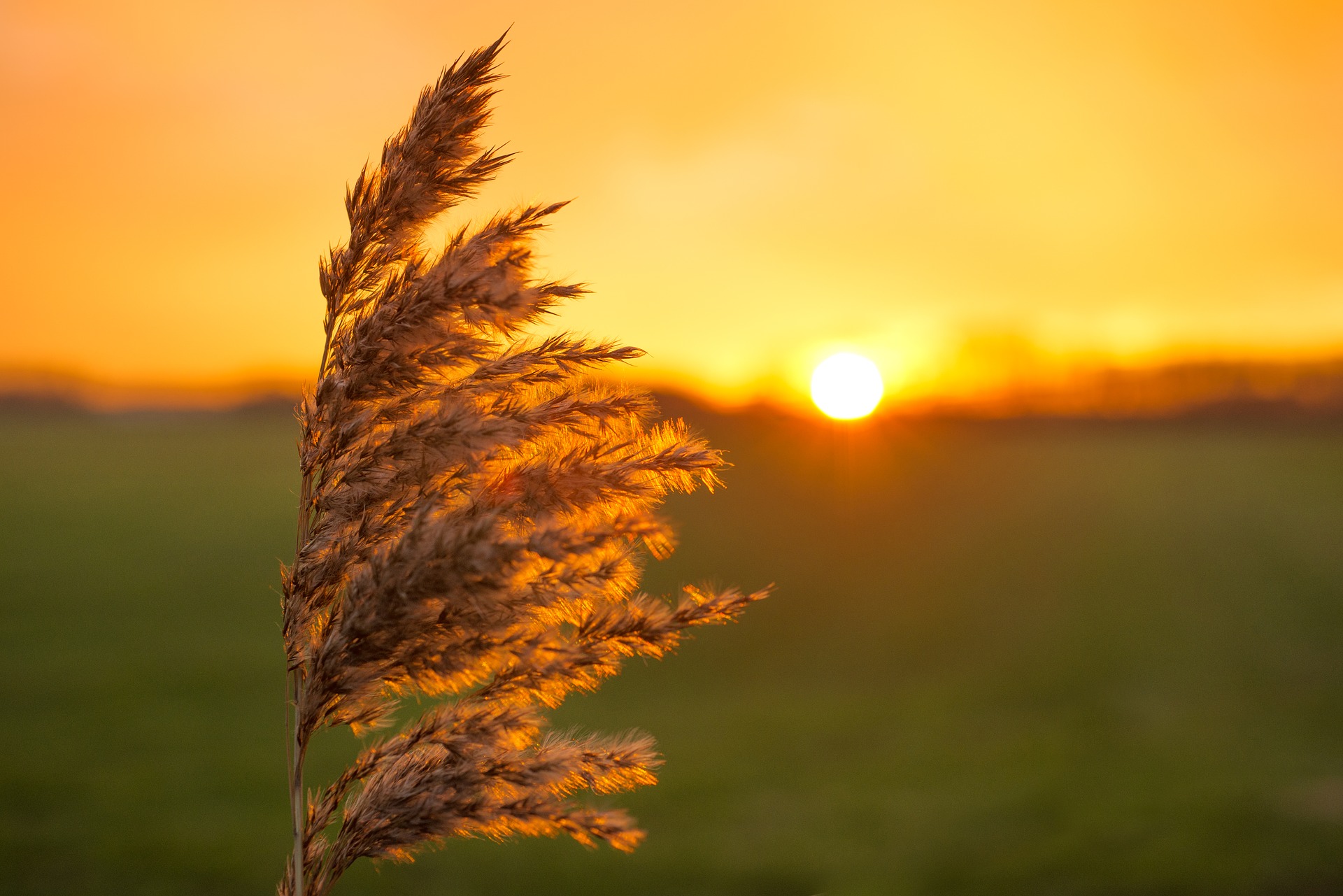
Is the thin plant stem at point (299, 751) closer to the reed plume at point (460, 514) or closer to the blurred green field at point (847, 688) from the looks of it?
the reed plume at point (460, 514)

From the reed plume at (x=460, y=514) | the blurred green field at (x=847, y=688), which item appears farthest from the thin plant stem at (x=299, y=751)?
the blurred green field at (x=847, y=688)

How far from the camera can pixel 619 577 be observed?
5.81 ft

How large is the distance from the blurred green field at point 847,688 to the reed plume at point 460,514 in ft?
3.61

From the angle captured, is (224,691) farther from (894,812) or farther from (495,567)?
(495,567)

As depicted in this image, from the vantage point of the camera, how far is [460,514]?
1730mm

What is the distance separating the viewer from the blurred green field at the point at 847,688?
8891 mm

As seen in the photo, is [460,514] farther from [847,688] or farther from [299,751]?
[847,688]

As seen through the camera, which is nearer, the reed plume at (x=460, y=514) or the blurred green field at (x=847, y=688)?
the reed plume at (x=460, y=514)

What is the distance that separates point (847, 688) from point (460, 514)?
15558 mm

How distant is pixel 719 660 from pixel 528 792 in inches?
647

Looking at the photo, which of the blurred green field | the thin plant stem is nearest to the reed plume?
the thin plant stem

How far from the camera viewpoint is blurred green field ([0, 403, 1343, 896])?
8891 mm

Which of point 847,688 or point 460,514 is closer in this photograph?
point 460,514

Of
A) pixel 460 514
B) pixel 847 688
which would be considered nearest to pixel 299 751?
pixel 460 514
